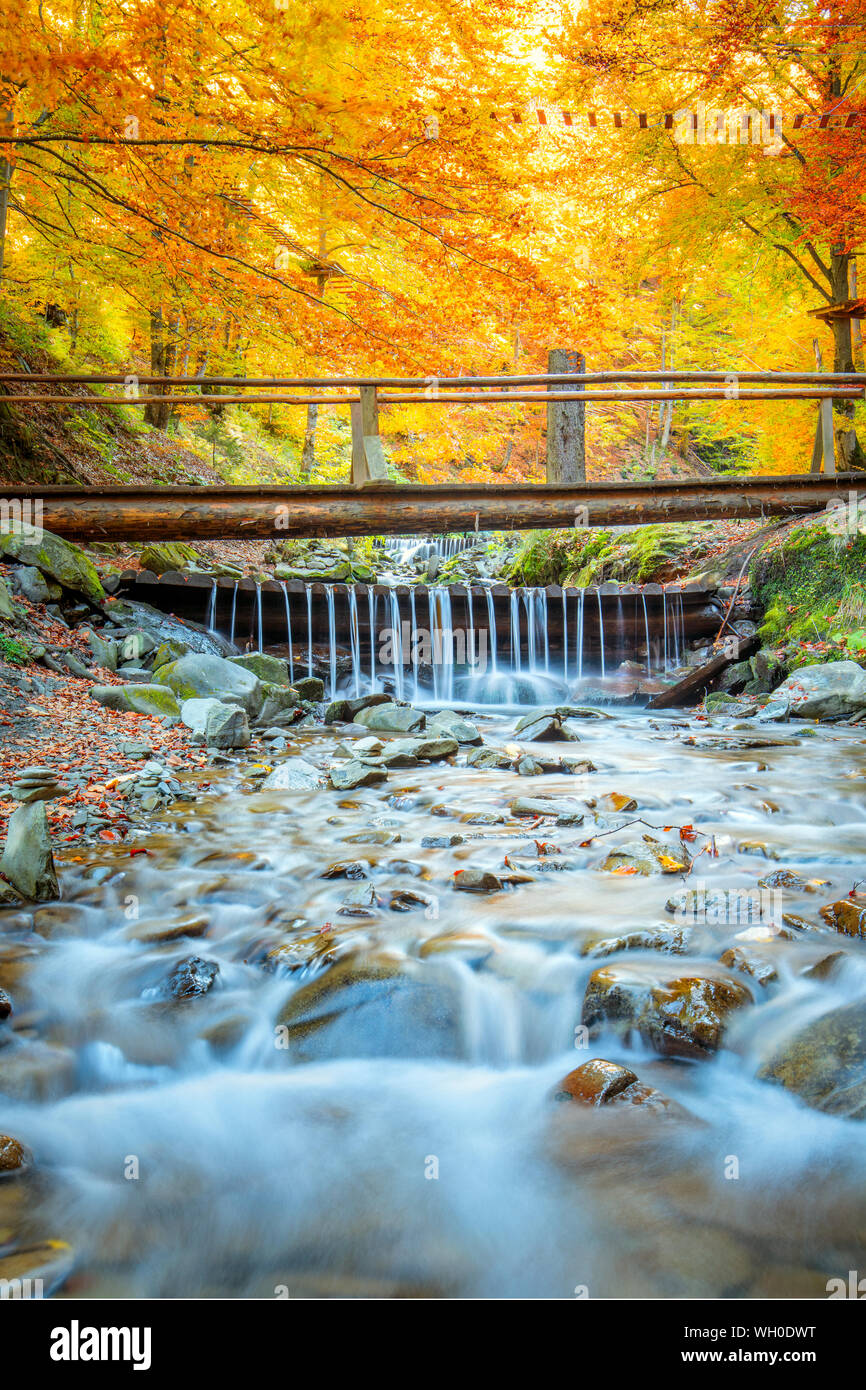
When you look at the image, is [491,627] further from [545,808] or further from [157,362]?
[157,362]

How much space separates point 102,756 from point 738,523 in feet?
36.5

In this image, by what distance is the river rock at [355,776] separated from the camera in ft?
19.0

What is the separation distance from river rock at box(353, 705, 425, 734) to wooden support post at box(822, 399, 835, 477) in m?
5.76

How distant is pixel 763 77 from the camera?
8648mm

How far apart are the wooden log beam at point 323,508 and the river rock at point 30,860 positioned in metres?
5.37

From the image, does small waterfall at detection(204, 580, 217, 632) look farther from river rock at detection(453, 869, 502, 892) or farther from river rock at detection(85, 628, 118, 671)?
river rock at detection(453, 869, 502, 892)

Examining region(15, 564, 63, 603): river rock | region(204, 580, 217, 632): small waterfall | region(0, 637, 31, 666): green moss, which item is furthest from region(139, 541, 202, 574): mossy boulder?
region(0, 637, 31, 666): green moss

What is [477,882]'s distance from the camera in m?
3.66

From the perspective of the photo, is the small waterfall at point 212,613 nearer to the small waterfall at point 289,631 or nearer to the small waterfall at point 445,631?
the small waterfall at point 289,631

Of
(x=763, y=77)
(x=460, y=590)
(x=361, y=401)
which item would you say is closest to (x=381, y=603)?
(x=460, y=590)

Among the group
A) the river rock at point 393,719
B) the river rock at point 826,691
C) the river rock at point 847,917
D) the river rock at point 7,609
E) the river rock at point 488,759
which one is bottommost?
the river rock at point 847,917

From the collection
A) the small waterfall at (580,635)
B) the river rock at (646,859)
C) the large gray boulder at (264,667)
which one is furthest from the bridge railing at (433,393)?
the river rock at (646,859)

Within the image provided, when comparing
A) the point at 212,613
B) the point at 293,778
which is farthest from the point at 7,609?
the point at 212,613

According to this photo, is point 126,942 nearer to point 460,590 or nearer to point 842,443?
point 460,590
